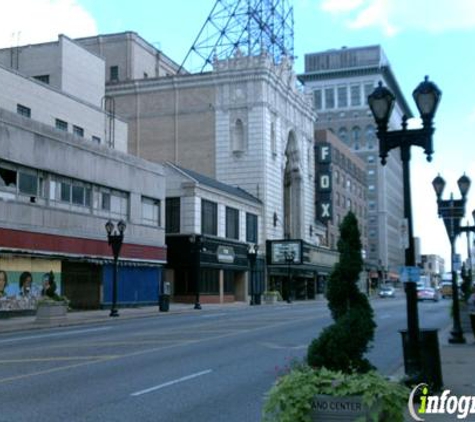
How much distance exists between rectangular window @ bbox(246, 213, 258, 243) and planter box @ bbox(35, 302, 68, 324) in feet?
117

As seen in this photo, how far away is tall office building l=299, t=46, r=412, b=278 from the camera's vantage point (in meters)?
159

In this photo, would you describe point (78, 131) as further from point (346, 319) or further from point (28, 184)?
point (346, 319)

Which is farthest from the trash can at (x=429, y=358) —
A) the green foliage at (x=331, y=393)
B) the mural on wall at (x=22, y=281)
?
the mural on wall at (x=22, y=281)

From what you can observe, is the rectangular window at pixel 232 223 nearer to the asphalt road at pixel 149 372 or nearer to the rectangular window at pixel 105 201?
the rectangular window at pixel 105 201

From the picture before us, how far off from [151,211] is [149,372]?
36.5 m

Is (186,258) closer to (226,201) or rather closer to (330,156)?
(226,201)

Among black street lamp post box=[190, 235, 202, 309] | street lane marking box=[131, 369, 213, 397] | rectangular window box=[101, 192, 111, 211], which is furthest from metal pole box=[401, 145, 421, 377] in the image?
black street lamp post box=[190, 235, 202, 309]

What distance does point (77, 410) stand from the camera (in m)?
9.63

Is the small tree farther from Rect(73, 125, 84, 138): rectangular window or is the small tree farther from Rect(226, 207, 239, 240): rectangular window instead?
Rect(226, 207, 239, 240): rectangular window

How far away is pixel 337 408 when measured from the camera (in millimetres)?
5953

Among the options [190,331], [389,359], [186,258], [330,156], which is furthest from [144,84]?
[389,359]

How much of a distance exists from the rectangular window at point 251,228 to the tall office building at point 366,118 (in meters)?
85.5

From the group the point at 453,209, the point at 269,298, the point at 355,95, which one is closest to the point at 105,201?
the point at 269,298
